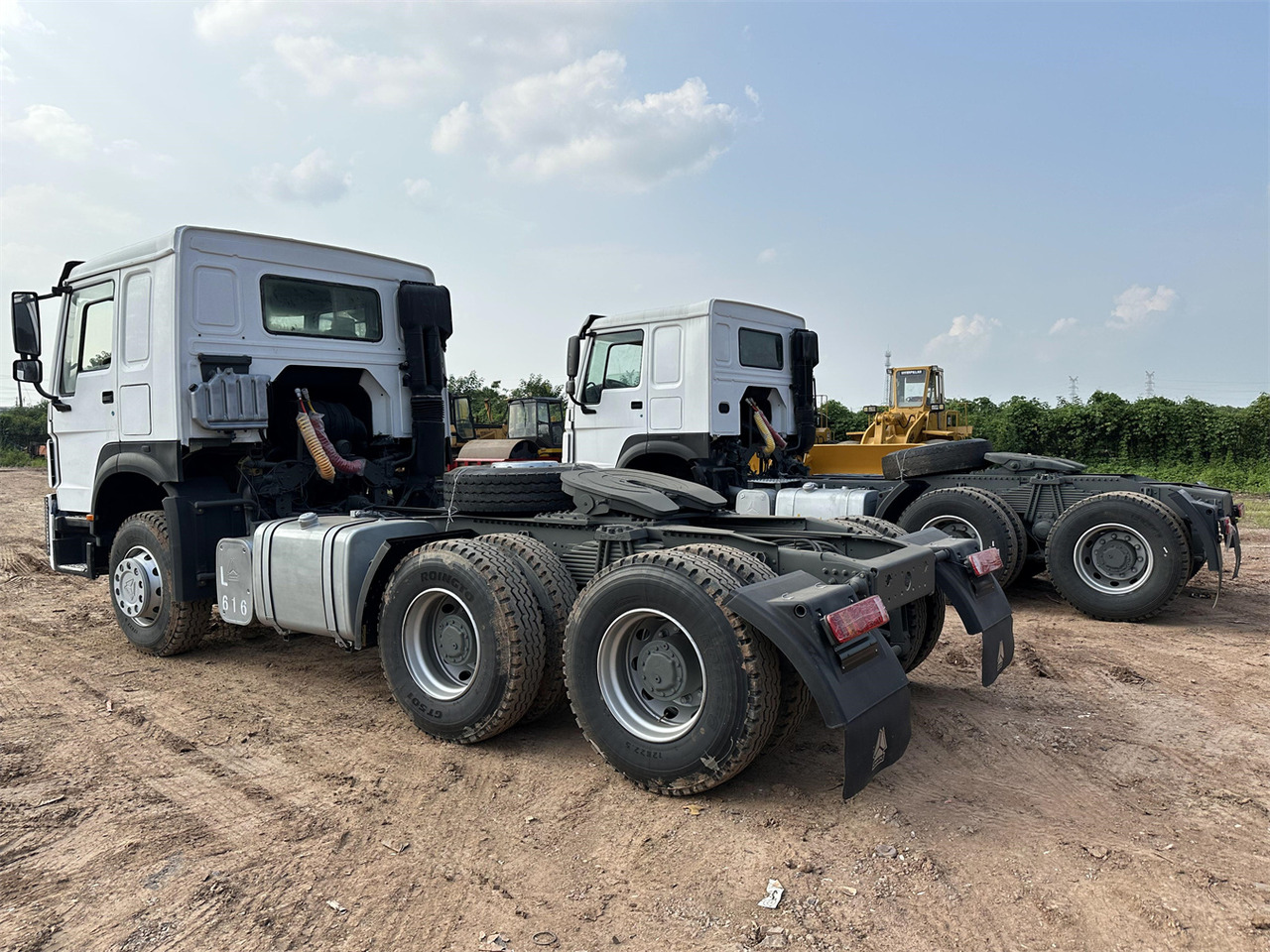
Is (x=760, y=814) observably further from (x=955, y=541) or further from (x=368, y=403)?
(x=368, y=403)

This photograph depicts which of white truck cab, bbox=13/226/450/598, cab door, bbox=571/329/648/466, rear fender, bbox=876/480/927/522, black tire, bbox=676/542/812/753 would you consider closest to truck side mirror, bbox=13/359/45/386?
white truck cab, bbox=13/226/450/598

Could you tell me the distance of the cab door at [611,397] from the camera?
31.1ft

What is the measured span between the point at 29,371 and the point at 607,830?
20.0ft

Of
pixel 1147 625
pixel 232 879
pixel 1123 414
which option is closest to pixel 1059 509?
pixel 1147 625

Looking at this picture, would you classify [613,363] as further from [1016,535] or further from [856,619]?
[856,619]

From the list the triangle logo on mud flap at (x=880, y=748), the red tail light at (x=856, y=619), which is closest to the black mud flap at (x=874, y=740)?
the triangle logo on mud flap at (x=880, y=748)

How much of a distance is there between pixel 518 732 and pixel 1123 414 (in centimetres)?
2462

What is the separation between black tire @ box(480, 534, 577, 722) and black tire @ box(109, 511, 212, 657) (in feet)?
9.64

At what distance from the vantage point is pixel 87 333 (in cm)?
683

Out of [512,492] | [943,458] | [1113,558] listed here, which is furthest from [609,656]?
[943,458]

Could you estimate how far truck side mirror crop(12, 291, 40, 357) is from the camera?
6699mm

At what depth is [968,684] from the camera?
18.3 feet

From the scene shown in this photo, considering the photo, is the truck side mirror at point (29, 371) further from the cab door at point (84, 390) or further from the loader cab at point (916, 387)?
the loader cab at point (916, 387)

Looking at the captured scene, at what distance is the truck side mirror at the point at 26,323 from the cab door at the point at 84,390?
21 centimetres
